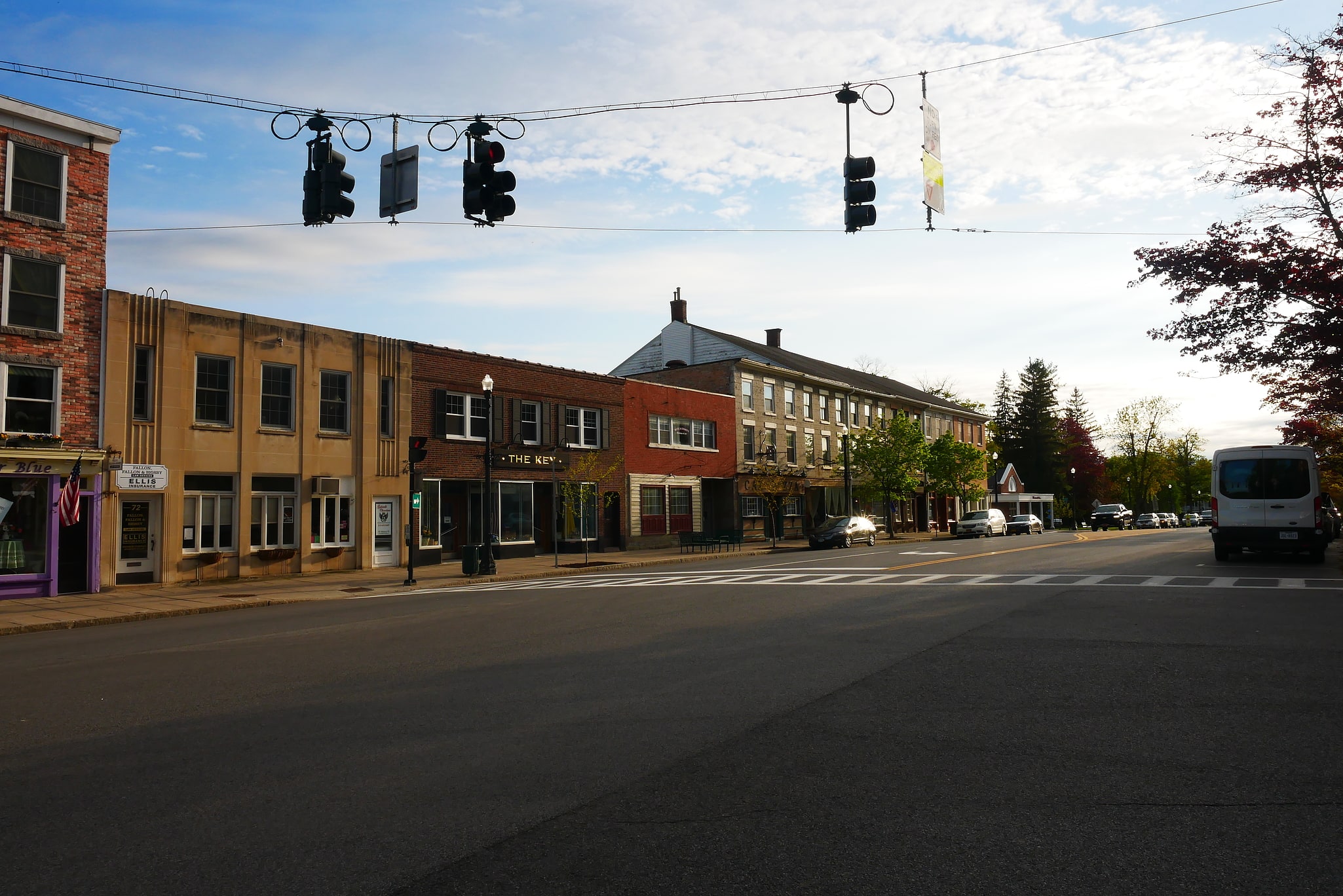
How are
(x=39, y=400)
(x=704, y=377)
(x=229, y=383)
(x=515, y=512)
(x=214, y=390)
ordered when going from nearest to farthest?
(x=39, y=400)
(x=214, y=390)
(x=229, y=383)
(x=515, y=512)
(x=704, y=377)

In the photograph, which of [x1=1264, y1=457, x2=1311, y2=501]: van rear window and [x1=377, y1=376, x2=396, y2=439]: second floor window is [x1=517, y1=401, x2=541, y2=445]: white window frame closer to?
[x1=377, y1=376, x2=396, y2=439]: second floor window

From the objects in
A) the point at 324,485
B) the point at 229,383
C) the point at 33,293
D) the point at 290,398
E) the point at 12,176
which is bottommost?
the point at 324,485

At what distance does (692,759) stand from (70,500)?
795 inches

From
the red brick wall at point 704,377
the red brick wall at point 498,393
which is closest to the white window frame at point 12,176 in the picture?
the red brick wall at point 498,393

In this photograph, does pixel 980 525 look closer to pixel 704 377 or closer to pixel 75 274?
pixel 704 377

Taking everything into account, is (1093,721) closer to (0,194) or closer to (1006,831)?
(1006,831)

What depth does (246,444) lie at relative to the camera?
84.7 ft

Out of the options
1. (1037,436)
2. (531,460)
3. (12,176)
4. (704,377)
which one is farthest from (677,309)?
(1037,436)

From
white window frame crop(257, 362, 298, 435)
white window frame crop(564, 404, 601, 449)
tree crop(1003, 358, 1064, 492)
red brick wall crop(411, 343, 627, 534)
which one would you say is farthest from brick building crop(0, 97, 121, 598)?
tree crop(1003, 358, 1064, 492)

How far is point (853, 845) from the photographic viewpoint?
455 centimetres

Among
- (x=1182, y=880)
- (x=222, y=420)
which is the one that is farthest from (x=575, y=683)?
(x=222, y=420)

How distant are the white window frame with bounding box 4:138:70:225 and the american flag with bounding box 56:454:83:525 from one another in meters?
5.85

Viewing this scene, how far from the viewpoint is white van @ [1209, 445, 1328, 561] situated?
23219 millimetres

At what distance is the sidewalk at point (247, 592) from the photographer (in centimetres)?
1702
